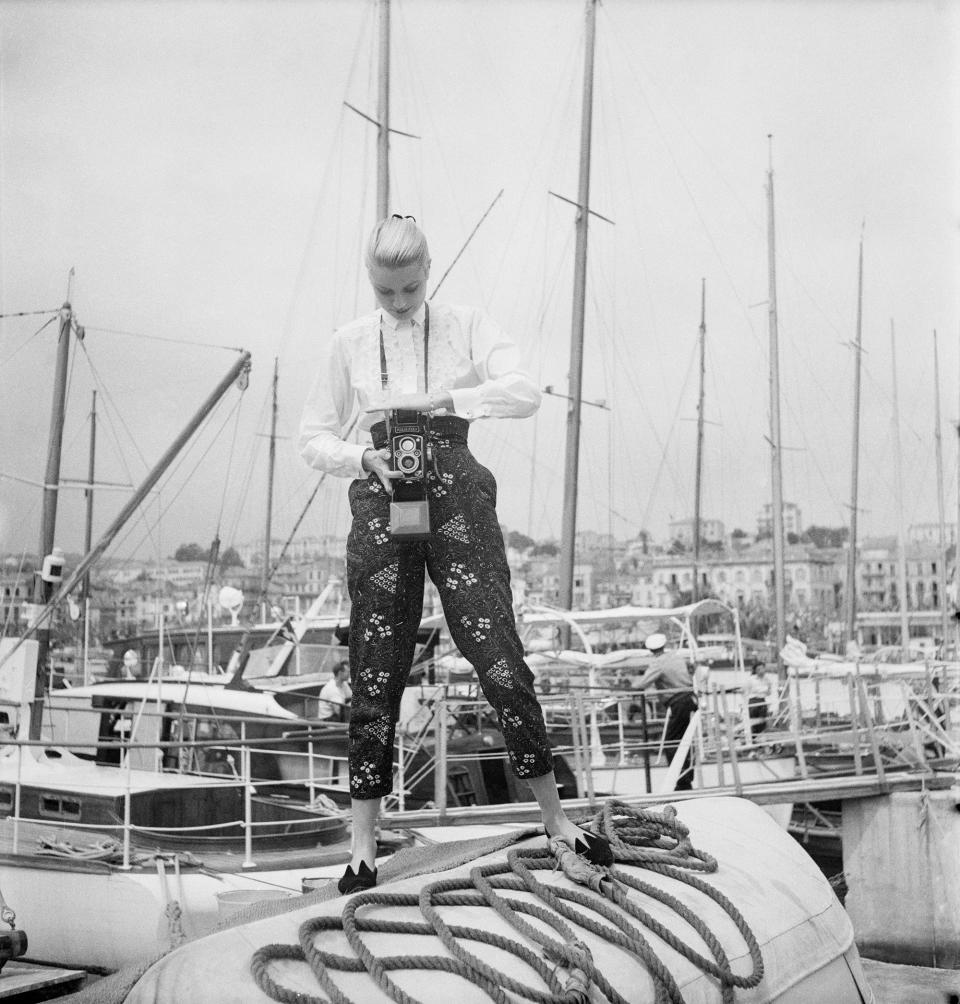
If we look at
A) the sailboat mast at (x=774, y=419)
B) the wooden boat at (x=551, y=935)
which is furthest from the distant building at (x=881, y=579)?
the wooden boat at (x=551, y=935)

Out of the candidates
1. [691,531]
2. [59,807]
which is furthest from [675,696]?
[691,531]

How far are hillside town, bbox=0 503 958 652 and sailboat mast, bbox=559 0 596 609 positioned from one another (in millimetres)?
992

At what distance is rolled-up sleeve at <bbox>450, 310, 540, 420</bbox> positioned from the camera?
284 centimetres

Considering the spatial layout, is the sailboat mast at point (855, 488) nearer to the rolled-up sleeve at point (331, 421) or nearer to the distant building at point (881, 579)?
the rolled-up sleeve at point (331, 421)

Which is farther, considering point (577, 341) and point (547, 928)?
point (577, 341)

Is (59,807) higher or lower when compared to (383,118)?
lower

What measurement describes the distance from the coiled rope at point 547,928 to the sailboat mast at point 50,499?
7.20 metres

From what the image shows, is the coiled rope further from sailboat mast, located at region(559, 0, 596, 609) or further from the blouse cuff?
sailboat mast, located at region(559, 0, 596, 609)

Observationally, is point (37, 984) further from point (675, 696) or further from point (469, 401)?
point (675, 696)

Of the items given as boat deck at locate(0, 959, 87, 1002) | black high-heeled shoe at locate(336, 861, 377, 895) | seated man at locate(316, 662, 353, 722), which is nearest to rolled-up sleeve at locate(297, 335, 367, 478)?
black high-heeled shoe at locate(336, 861, 377, 895)

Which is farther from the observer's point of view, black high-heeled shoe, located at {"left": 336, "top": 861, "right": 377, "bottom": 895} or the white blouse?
the white blouse

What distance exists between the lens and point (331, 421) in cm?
300

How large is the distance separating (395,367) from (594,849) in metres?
1.33

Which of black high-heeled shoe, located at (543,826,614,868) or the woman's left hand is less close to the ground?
the woman's left hand
